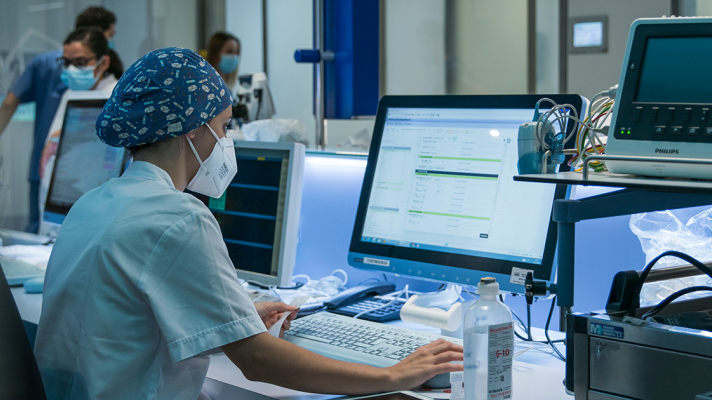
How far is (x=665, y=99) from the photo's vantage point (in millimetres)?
868

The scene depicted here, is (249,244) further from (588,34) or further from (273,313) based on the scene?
(588,34)

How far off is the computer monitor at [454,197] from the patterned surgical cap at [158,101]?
0.50 m

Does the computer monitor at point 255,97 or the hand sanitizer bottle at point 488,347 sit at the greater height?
the computer monitor at point 255,97

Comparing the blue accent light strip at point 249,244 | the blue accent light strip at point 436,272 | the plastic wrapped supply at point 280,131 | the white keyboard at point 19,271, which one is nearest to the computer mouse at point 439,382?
the blue accent light strip at point 436,272

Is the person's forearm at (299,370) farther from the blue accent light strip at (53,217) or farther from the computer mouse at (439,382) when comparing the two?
the blue accent light strip at (53,217)

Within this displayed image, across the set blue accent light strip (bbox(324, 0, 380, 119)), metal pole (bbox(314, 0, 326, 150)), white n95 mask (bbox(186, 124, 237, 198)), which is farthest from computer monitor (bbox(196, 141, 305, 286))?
blue accent light strip (bbox(324, 0, 380, 119))

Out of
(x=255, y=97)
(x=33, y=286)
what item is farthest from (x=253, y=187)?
(x=255, y=97)

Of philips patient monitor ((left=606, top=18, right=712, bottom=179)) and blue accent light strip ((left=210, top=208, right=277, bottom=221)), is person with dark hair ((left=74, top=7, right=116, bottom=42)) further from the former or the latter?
philips patient monitor ((left=606, top=18, right=712, bottom=179))

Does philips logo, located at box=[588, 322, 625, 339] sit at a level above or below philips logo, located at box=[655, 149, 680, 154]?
below

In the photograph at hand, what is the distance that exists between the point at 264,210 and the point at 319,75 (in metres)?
0.66

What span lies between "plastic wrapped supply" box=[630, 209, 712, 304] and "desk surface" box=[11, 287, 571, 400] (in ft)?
0.67

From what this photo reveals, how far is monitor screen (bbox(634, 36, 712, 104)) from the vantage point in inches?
33.1

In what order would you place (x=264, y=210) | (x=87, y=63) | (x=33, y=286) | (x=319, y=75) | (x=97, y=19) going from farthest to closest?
(x=97, y=19), (x=87, y=63), (x=319, y=75), (x=33, y=286), (x=264, y=210)

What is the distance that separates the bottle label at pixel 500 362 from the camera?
2.92ft
